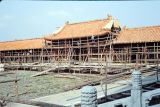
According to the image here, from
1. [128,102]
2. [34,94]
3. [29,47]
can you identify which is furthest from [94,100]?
[29,47]

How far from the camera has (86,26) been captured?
128 ft

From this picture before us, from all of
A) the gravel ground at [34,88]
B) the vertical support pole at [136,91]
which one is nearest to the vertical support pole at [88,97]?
the vertical support pole at [136,91]

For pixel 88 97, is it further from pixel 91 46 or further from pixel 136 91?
pixel 91 46

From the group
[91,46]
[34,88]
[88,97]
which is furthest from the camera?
[91,46]

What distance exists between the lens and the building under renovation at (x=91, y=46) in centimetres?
2989

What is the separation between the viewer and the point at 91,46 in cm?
3397

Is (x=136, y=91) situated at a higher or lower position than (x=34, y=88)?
higher

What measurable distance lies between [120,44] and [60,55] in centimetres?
855

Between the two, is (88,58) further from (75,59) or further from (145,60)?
(145,60)

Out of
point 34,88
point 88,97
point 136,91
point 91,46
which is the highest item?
point 91,46

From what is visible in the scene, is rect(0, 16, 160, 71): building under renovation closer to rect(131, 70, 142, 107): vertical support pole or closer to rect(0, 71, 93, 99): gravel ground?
rect(0, 71, 93, 99): gravel ground

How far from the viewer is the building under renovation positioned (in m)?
29.9

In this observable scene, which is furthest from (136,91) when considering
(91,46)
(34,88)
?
(91,46)

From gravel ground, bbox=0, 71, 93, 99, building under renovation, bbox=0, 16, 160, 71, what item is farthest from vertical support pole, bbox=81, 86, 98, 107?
building under renovation, bbox=0, 16, 160, 71
